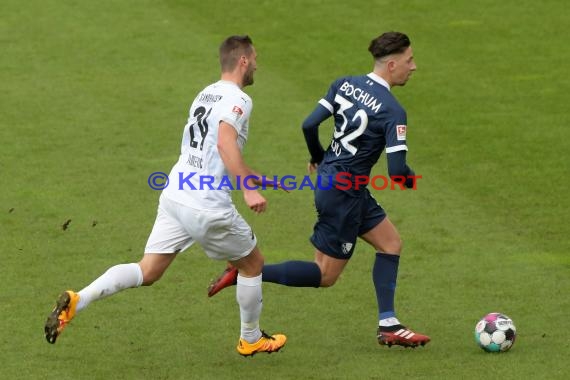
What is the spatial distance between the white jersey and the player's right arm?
12 centimetres

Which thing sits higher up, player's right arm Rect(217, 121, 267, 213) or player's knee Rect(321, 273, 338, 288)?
player's right arm Rect(217, 121, 267, 213)

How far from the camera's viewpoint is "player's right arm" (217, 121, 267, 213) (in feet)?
25.7

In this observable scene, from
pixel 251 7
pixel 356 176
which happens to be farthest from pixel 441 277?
pixel 251 7

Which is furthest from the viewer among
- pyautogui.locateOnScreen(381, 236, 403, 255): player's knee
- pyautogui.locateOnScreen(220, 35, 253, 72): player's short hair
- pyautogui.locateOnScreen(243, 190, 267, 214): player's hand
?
pyautogui.locateOnScreen(381, 236, 403, 255): player's knee

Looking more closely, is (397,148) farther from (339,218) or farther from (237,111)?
(237,111)

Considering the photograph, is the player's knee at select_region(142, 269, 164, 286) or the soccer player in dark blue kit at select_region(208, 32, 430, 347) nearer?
the player's knee at select_region(142, 269, 164, 286)

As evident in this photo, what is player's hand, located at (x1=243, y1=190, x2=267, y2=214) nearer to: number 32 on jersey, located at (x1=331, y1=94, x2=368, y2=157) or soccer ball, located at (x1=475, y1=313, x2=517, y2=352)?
number 32 on jersey, located at (x1=331, y1=94, x2=368, y2=157)


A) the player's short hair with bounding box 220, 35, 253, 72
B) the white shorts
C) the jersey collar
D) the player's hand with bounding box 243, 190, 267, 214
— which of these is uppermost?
the player's short hair with bounding box 220, 35, 253, 72

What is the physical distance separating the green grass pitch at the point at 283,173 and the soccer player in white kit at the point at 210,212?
18.5 inches

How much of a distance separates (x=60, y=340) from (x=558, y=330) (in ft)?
11.5

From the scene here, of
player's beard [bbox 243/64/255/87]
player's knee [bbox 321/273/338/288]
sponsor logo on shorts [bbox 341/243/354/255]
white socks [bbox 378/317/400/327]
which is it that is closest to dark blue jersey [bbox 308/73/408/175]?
sponsor logo on shorts [bbox 341/243/354/255]

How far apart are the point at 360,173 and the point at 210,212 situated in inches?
47.4

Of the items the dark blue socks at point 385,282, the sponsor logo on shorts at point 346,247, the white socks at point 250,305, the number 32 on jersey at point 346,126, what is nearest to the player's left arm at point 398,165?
the number 32 on jersey at point 346,126

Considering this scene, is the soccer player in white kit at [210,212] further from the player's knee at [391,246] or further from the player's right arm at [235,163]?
the player's knee at [391,246]
